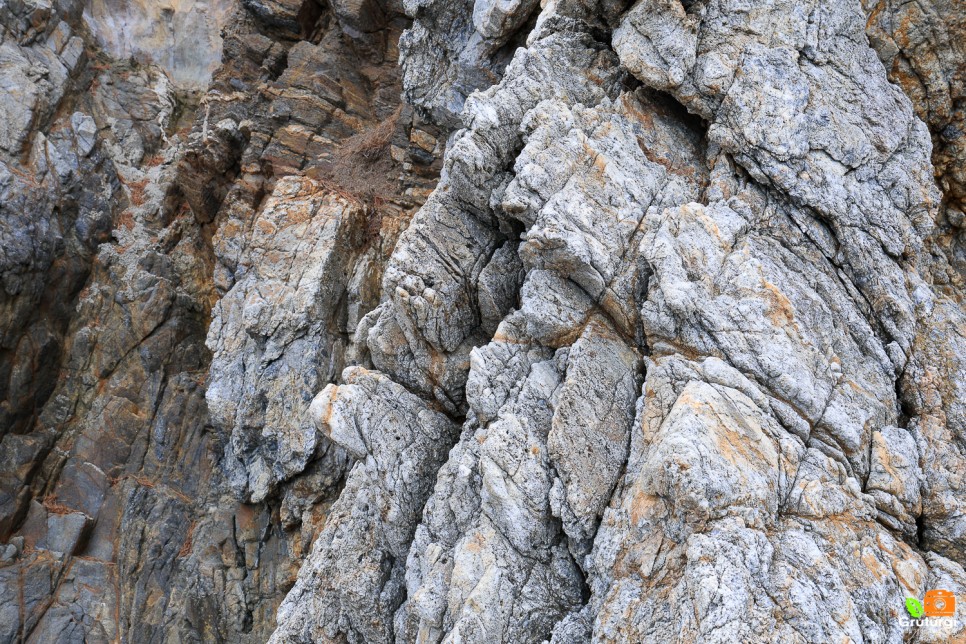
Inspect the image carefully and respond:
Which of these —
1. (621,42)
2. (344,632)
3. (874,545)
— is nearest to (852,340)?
(874,545)

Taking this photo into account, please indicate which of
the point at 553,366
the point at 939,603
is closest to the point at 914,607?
the point at 939,603

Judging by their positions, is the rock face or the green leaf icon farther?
the rock face

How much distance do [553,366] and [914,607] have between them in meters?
6.10

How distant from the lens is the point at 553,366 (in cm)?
1133

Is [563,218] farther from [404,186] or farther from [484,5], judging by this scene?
[404,186]

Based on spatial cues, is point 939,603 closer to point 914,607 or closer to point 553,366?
point 914,607

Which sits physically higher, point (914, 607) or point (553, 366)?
point (553, 366)

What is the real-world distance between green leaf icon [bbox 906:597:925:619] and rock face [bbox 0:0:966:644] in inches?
5.0

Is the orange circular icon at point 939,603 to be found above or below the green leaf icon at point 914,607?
above

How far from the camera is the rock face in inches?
361

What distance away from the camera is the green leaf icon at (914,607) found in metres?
8.66

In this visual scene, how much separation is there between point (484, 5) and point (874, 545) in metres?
14.4

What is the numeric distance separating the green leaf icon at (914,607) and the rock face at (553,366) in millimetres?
126

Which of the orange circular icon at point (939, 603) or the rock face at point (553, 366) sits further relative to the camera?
the rock face at point (553, 366)
